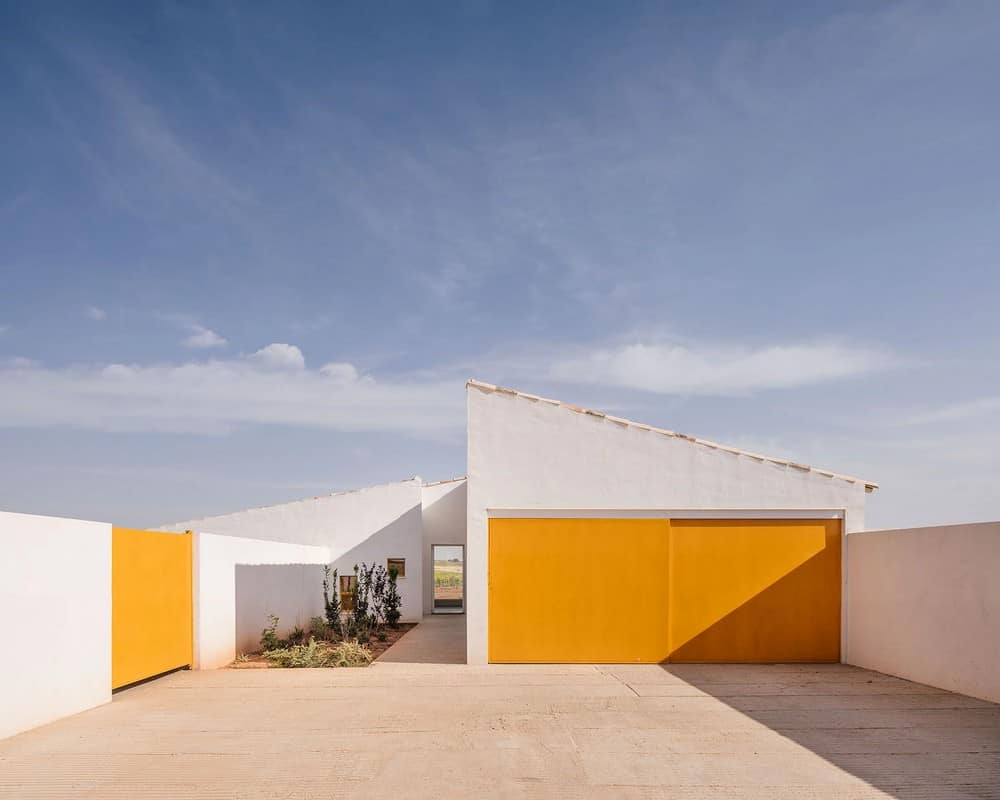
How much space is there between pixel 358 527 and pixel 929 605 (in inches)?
544

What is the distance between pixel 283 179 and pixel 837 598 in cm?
1213

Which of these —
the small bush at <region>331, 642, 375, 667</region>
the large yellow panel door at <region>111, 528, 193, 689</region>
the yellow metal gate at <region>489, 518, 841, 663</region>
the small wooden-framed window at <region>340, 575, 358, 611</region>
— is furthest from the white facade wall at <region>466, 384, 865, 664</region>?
the small wooden-framed window at <region>340, 575, 358, 611</region>

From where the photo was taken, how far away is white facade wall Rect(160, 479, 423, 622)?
778 inches

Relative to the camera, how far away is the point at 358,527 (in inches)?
781

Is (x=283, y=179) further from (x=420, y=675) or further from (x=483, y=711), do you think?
(x=483, y=711)

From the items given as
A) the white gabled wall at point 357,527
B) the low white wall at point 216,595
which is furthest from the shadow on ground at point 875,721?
the white gabled wall at point 357,527

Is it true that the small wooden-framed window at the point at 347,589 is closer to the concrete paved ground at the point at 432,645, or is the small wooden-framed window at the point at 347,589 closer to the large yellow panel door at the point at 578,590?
the concrete paved ground at the point at 432,645

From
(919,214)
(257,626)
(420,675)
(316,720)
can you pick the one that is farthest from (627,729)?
(919,214)

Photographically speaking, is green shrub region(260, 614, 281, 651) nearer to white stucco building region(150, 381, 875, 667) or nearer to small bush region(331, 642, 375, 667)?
white stucco building region(150, 381, 875, 667)

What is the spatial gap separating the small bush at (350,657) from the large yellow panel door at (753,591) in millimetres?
4841

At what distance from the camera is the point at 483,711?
8.16 meters

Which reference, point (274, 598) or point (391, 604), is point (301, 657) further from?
point (391, 604)

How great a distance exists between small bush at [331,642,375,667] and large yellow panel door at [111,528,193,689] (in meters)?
2.16

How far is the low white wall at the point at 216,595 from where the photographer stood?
435 inches
